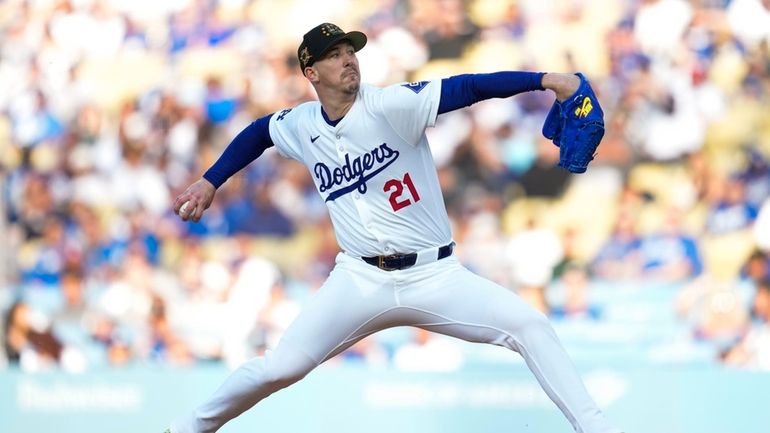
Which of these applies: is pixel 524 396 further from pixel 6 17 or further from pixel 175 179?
pixel 6 17

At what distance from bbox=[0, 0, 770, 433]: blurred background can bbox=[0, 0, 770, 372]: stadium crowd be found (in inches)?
0.7

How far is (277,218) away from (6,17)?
9.22 feet

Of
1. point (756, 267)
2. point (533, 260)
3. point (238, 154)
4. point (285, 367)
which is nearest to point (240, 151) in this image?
point (238, 154)

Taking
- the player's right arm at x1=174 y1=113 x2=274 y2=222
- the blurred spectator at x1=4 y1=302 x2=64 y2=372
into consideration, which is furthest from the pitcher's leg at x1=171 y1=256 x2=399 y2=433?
the blurred spectator at x1=4 y1=302 x2=64 y2=372

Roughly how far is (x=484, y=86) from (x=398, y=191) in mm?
656

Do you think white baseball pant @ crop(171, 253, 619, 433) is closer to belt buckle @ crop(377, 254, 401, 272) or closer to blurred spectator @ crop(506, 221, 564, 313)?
belt buckle @ crop(377, 254, 401, 272)

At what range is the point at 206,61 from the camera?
880 cm

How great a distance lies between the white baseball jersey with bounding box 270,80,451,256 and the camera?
4.83m

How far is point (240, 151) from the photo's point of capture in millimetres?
5336

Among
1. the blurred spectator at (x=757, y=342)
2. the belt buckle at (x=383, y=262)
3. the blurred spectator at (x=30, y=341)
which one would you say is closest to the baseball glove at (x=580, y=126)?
the belt buckle at (x=383, y=262)

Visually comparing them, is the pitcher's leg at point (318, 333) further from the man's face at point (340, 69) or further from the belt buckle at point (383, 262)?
the man's face at point (340, 69)

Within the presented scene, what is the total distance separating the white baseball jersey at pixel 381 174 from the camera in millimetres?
4828

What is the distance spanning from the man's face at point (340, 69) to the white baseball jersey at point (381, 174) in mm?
101

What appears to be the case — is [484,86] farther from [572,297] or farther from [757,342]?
[757,342]
